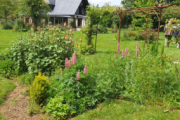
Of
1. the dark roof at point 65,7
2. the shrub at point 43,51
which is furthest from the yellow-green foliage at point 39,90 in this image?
the dark roof at point 65,7

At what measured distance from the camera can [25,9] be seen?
933 inches

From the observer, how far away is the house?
1240 inches

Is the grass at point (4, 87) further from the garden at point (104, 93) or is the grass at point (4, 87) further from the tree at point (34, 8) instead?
the tree at point (34, 8)

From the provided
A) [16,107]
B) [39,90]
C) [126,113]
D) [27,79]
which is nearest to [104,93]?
[126,113]

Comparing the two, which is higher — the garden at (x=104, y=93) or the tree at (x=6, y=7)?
the tree at (x=6, y=7)

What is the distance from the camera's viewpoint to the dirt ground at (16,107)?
3659 millimetres

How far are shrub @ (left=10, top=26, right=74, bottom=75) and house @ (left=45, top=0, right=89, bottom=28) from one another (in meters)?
25.6

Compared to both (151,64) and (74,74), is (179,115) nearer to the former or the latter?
(151,64)

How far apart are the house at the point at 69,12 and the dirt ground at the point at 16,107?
27.5m

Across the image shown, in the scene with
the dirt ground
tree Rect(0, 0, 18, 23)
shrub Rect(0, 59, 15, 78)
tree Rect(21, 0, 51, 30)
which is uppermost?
tree Rect(0, 0, 18, 23)

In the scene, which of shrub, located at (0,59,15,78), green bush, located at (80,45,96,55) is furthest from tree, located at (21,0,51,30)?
shrub, located at (0,59,15,78)

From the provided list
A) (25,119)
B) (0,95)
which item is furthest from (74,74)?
(0,95)

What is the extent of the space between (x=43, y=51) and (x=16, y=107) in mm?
2277

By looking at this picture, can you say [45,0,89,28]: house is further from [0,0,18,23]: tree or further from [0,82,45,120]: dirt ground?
[0,82,45,120]: dirt ground
